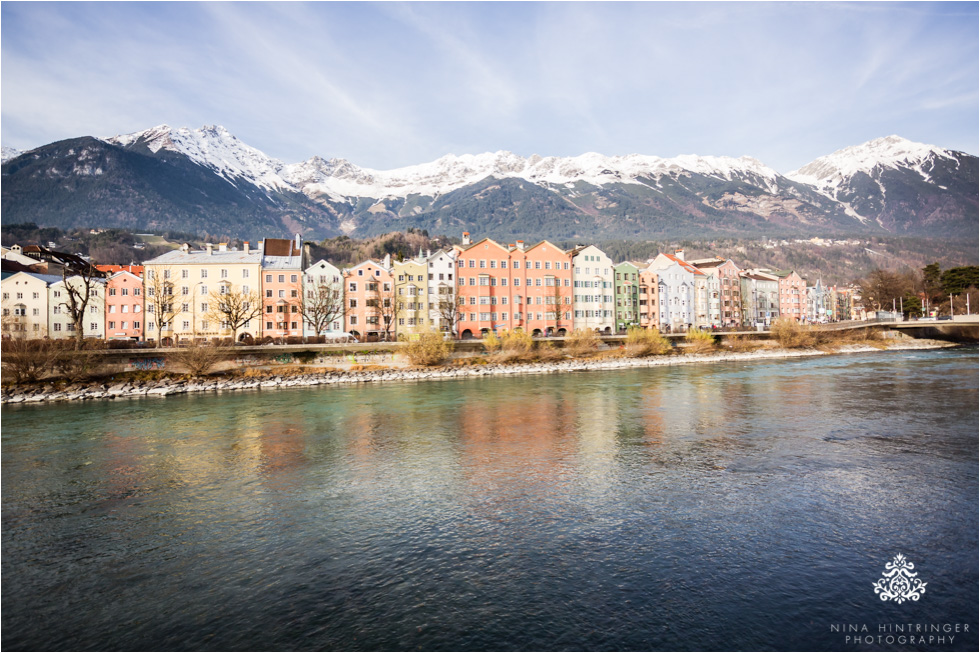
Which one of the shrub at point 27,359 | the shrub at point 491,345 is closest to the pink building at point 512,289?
the shrub at point 491,345

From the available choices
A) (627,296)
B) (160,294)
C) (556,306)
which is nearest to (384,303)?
(556,306)

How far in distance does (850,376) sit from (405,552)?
44761mm

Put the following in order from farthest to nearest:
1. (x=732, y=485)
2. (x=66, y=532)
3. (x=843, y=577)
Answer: (x=732, y=485)
(x=66, y=532)
(x=843, y=577)

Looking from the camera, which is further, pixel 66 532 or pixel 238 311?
pixel 238 311

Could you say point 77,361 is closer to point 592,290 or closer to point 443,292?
point 443,292

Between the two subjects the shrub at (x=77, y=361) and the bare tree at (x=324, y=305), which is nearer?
the shrub at (x=77, y=361)

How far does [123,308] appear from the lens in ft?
232

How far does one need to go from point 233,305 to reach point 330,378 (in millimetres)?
23598

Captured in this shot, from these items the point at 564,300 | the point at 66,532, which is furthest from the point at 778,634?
the point at 564,300

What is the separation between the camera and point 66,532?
44.9 ft

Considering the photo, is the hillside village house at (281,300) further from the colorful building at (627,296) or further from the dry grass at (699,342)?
the dry grass at (699,342)

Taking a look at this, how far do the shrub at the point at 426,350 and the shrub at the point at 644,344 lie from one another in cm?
2285

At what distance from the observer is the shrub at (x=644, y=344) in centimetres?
6469

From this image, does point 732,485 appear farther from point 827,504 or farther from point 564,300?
point 564,300
